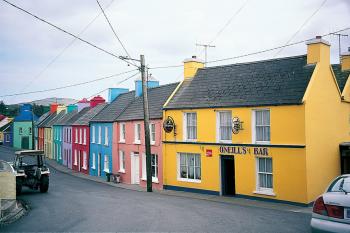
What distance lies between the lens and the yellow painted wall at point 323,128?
→ 1758cm

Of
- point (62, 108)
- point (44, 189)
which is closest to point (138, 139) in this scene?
point (44, 189)

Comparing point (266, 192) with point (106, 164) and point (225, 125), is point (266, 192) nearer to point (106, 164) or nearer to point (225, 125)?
point (225, 125)

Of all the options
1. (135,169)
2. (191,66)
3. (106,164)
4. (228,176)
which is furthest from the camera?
(106,164)

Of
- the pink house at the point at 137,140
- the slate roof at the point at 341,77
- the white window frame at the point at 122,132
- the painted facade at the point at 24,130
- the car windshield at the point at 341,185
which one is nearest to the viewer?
the car windshield at the point at 341,185

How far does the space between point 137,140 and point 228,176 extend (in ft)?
32.3

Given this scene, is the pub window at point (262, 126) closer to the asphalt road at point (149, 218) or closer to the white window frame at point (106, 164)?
the asphalt road at point (149, 218)

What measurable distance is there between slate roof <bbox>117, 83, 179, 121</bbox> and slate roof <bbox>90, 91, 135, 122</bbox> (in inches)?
68.8

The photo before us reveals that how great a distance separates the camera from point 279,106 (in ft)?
60.0

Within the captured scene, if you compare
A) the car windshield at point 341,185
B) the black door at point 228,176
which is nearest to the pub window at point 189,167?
the black door at point 228,176

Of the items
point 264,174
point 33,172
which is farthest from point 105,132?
point 264,174

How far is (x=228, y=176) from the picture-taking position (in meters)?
21.5

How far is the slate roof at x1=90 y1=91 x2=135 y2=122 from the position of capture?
33.9m

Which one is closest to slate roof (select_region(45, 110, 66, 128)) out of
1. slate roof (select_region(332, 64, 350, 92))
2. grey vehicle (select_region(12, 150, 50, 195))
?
grey vehicle (select_region(12, 150, 50, 195))

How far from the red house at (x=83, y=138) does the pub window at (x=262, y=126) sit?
2446cm
